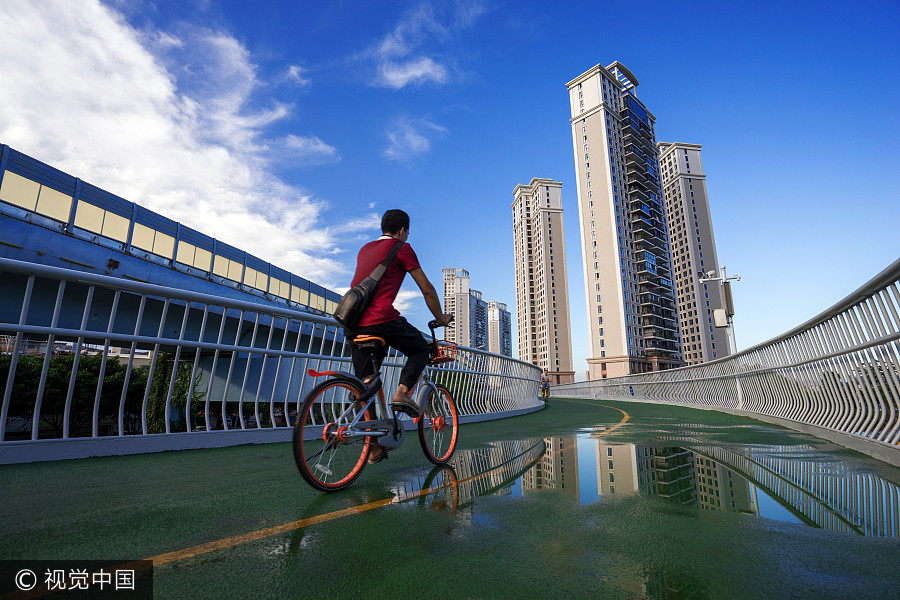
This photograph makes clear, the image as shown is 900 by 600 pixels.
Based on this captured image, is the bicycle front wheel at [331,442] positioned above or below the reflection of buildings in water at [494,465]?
above

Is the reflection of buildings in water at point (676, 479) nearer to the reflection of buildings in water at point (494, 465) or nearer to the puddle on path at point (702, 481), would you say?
the puddle on path at point (702, 481)

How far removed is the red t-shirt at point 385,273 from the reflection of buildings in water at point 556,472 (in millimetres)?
1799

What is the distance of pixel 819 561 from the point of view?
1838 millimetres

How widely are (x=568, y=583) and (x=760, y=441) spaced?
18.2 feet

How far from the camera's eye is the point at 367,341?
144 inches

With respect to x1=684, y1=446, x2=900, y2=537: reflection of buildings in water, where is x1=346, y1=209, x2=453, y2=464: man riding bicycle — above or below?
above

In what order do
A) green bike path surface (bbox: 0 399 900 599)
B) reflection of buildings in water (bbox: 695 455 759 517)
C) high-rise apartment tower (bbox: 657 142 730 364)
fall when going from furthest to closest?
high-rise apartment tower (bbox: 657 142 730 364) → reflection of buildings in water (bbox: 695 455 759 517) → green bike path surface (bbox: 0 399 900 599)

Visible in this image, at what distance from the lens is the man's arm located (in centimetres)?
388

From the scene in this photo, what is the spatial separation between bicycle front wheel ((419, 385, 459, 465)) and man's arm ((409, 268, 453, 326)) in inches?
38.5

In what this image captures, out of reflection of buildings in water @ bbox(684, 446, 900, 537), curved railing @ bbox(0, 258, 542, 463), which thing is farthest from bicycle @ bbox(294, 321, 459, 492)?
reflection of buildings in water @ bbox(684, 446, 900, 537)

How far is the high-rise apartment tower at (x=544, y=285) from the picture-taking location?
136125mm

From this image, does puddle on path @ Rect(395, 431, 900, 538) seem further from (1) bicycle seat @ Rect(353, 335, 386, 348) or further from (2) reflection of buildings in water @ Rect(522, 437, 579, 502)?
(1) bicycle seat @ Rect(353, 335, 386, 348)

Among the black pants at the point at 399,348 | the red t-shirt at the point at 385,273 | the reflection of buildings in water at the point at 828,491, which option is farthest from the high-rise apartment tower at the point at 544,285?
the red t-shirt at the point at 385,273

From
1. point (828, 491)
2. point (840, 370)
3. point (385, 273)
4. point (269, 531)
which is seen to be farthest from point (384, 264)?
point (840, 370)
